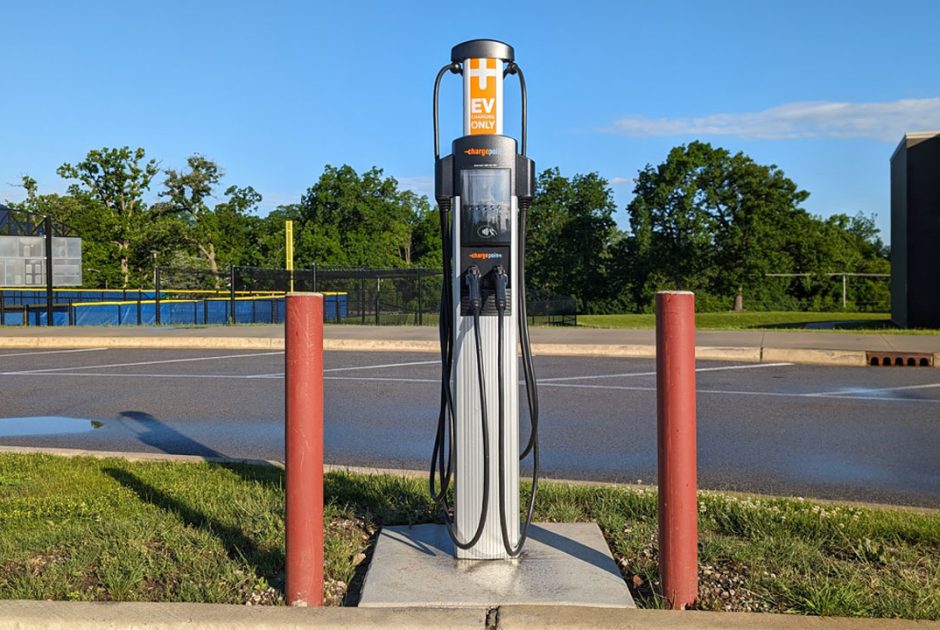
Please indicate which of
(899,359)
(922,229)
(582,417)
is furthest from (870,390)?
(922,229)

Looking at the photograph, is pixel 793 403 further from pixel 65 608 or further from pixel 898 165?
pixel 898 165

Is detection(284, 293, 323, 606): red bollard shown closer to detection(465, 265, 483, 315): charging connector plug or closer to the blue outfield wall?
detection(465, 265, 483, 315): charging connector plug

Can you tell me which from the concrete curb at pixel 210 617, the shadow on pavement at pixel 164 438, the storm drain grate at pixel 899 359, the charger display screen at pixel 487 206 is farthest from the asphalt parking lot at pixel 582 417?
the concrete curb at pixel 210 617

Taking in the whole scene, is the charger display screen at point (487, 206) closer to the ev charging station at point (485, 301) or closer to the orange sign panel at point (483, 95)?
the ev charging station at point (485, 301)

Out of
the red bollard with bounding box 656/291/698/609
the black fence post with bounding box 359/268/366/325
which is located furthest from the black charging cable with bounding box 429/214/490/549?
the black fence post with bounding box 359/268/366/325

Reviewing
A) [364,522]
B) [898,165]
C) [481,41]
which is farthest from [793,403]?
[898,165]

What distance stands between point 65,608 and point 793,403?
7.41 metres

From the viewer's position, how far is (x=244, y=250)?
54250 millimetres

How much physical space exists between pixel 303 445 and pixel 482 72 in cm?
168

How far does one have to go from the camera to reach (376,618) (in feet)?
10.5

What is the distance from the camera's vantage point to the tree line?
1647 inches

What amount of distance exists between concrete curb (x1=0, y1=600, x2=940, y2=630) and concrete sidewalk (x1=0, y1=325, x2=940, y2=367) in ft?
34.2

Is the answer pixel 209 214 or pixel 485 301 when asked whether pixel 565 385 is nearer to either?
pixel 485 301

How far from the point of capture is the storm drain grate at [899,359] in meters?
12.8
